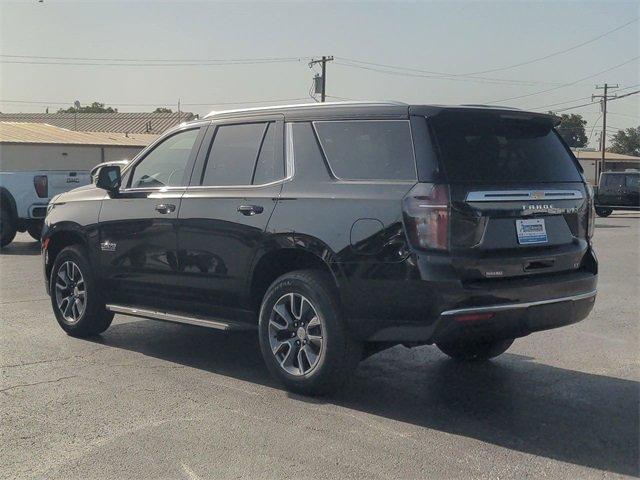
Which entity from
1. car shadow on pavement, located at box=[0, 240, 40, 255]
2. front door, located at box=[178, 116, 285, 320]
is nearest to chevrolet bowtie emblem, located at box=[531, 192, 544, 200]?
front door, located at box=[178, 116, 285, 320]

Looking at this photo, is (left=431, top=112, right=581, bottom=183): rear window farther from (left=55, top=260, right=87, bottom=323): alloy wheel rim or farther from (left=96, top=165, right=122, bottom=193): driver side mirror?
(left=55, top=260, right=87, bottom=323): alloy wheel rim

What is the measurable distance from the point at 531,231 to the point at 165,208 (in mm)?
2969

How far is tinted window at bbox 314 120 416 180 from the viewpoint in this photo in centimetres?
522

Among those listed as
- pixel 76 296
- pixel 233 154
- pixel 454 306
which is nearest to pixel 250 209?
pixel 233 154

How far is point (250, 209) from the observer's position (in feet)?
19.5

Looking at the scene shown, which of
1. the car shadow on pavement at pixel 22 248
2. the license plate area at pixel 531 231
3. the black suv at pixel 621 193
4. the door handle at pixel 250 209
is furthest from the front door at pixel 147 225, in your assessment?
the black suv at pixel 621 193

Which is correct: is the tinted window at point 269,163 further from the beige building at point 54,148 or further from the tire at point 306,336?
the beige building at point 54,148

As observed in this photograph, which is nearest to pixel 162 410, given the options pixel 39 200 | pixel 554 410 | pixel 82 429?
pixel 82 429

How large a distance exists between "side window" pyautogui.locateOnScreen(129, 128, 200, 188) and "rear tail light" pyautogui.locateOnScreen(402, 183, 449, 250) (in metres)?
2.37

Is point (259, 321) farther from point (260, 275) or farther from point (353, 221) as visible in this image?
point (353, 221)

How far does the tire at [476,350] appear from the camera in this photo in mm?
6457

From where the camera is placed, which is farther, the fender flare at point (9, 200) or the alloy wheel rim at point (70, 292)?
the fender flare at point (9, 200)

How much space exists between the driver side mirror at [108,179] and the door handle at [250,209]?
1.68 m

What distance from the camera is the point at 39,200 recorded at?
15.0 metres
